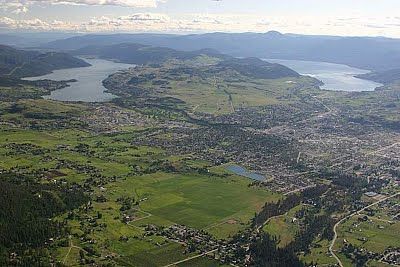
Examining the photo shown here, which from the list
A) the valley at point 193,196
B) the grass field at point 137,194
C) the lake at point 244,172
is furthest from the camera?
the lake at point 244,172

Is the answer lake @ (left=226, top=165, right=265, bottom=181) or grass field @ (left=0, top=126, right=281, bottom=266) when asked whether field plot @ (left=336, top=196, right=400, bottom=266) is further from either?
lake @ (left=226, top=165, right=265, bottom=181)

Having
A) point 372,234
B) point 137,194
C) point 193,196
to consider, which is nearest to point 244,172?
point 193,196

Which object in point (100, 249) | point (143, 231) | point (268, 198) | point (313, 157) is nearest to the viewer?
point (100, 249)

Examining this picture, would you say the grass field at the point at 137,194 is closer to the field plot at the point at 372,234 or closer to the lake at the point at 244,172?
the lake at the point at 244,172

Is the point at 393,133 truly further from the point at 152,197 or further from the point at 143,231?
the point at 143,231

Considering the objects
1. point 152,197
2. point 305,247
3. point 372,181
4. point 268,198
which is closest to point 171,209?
point 152,197

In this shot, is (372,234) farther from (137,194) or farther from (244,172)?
(137,194)

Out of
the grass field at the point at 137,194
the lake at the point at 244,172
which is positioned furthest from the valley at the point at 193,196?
the lake at the point at 244,172

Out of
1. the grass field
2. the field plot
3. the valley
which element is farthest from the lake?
the field plot

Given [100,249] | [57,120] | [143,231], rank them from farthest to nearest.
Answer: [57,120] → [143,231] → [100,249]
